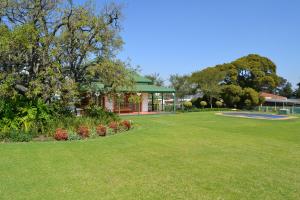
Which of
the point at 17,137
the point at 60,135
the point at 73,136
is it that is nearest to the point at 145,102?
the point at 73,136

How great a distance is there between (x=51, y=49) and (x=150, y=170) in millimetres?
10245

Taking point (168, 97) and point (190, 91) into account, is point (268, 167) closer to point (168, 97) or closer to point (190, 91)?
point (190, 91)

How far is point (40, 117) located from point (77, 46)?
14.0 ft

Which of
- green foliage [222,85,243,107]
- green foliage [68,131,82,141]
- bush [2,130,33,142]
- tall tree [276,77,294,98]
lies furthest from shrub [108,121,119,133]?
tall tree [276,77,294,98]

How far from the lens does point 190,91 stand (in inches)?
1704

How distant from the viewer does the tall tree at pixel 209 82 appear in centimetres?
4081

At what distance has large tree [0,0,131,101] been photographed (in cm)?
1527

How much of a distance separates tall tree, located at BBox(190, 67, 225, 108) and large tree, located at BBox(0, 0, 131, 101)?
2426 cm

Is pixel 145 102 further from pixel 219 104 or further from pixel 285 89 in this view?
pixel 285 89

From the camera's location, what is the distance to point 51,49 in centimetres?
1627

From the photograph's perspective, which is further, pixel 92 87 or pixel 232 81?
pixel 232 81

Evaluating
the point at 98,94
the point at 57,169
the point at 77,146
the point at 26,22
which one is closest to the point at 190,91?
the point at 98,94

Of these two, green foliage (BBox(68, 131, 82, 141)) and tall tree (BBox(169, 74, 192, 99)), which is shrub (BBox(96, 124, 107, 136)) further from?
tall tree (BBox(169, 74, 192, 99))

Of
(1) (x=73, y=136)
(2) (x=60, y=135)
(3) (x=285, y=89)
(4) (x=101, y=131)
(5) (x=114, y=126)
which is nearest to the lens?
(2) (x=60, y=135)
